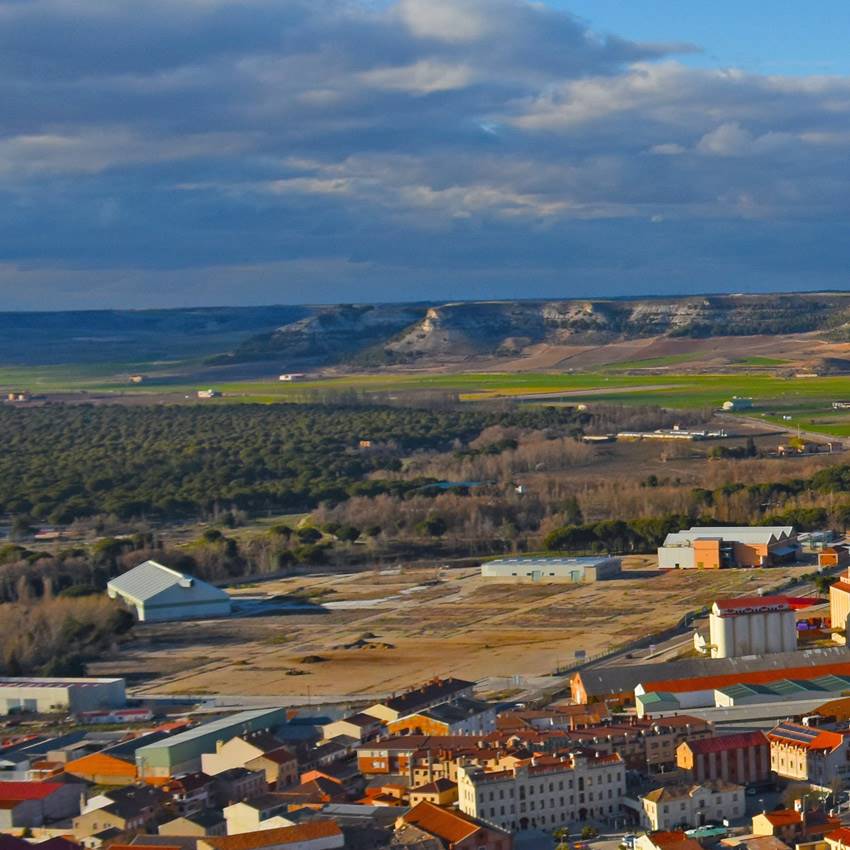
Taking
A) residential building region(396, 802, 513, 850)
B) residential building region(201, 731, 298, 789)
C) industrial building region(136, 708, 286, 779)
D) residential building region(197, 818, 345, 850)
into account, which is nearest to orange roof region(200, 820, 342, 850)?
residential building region(197, 818, 345, 850)

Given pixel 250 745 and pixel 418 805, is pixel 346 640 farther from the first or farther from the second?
pixel 418 805

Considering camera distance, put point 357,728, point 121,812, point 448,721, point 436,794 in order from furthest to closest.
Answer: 1. point 357,728
2. point 448,721
3. point 436,794
4. point 121,812

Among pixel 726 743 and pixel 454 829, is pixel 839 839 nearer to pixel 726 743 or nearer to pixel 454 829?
pixel 454 829

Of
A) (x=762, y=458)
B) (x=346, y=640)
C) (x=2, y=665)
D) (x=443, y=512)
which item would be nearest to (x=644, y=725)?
(x=346, y=640)

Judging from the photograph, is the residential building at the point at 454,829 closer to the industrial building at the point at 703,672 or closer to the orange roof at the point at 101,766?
the orange roof at the point at 101,766

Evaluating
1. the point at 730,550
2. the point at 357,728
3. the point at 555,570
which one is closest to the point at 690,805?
the point at 357,728

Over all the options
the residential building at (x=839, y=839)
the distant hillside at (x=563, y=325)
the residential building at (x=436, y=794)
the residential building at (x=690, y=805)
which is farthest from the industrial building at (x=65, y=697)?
the distant hillside at (x=563, y=325)
